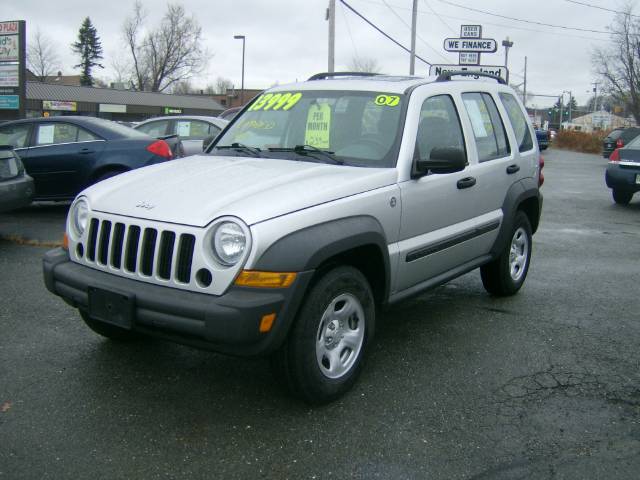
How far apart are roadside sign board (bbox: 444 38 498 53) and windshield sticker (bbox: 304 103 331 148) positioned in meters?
11.9

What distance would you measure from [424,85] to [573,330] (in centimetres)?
218

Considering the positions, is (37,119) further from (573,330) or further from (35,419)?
(573,330)

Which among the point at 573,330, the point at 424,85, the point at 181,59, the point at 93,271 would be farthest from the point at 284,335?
the point at 181,59

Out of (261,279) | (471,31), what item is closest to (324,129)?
(261,279)

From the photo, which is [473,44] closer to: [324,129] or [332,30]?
[332,30]

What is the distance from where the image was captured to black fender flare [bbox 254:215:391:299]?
124 inches

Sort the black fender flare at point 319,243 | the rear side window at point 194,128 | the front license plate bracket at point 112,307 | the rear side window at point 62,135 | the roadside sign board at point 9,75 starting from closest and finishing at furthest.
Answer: the black fender flare at point 319,243 < the front license plate bracket at point 112,307 < the rear side window at point 62,135 < the rear side window at point 194,128 < the roadside sign board at point 9,75

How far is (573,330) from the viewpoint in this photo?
4.98m

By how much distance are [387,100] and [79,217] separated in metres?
2.11

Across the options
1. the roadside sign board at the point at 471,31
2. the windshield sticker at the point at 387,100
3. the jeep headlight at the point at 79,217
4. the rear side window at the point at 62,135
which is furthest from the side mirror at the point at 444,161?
the roadside sign board at the point at 471,31

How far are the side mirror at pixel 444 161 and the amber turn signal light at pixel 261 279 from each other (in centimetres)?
140

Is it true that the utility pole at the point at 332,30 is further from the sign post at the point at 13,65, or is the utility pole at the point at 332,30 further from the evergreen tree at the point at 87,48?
the evergreen tree at the point at 87,48

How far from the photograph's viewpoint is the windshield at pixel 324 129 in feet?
13.8

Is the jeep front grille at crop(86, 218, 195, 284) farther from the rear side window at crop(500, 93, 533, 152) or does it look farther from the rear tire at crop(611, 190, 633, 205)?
the rear tire at crop(611, 190, 633, 205)
